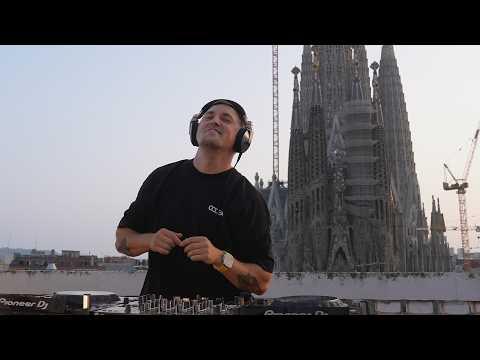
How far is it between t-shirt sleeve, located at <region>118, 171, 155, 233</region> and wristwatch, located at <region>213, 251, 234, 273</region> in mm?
2022

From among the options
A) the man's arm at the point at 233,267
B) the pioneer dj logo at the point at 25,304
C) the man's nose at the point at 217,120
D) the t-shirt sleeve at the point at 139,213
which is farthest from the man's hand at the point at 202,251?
the pioneer dj logo at the point at 25,304

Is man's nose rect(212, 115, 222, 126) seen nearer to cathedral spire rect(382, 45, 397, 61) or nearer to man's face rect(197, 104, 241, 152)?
man's face rect(197, 104, 241, 152)

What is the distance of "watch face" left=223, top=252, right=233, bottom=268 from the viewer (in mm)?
12555

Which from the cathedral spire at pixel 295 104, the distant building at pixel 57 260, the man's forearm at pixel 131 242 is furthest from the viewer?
the cathedral spire at pixel 295 104

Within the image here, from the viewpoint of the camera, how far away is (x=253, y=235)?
512 inches

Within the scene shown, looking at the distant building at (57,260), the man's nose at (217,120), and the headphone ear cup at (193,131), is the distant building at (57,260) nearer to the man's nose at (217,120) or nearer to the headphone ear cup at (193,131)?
the headphone ear cup at (193,131)

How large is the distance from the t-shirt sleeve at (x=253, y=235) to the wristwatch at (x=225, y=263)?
0.30 meters

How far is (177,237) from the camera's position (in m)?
12.7

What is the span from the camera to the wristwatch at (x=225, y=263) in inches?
494

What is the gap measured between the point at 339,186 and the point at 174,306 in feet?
130
